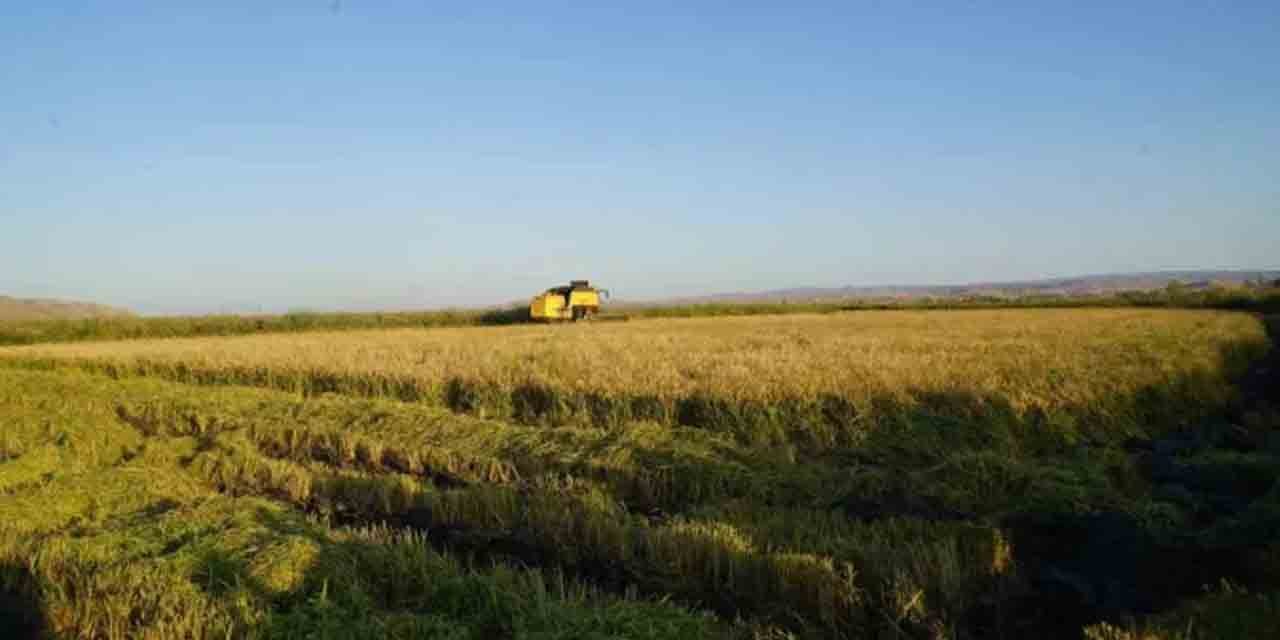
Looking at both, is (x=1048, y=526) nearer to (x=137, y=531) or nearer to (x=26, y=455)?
(x=137, y=531)

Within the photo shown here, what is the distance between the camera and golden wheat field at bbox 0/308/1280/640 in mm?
4539

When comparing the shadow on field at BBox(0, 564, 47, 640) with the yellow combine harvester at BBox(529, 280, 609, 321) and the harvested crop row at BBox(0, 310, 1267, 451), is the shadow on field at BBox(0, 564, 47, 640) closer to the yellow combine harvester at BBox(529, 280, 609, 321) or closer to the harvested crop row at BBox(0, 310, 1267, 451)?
the harvested crop row at BBox(0, 310, 1267, 451)

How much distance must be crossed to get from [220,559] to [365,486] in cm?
225

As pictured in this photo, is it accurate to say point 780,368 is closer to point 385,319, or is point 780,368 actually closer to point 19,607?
point 19,607

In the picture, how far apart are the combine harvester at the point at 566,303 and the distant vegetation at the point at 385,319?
15.8ft

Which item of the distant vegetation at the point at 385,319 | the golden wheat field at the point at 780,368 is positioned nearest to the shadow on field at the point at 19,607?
the golden wheat field at the point at 780,368

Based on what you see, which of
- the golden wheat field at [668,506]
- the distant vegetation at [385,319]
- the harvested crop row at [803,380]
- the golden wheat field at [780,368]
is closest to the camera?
the golden wheat field at [668,506]

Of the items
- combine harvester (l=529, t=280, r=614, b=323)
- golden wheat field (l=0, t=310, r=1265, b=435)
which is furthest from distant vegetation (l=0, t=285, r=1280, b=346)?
golden wheat field (l=0, t=310, r=1265, b=435)

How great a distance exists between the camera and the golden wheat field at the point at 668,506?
4539 mm

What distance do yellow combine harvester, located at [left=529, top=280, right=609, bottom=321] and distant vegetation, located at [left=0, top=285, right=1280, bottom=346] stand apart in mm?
4824

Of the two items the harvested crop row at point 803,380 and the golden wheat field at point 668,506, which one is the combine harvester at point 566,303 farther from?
the golden wheat field at point 668,506

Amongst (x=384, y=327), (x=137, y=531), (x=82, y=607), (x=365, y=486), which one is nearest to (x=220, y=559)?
(x=82, y=607)

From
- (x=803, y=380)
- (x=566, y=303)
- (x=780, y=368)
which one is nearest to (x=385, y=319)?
(x=566, y=303)

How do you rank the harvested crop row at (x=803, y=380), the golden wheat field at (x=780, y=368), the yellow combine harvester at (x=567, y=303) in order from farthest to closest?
the yellow combine harvester at (x=567, y=303), the golden wheat field at (x=780, y=368), the harvested crop row at (x=803, y=380)
